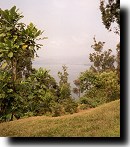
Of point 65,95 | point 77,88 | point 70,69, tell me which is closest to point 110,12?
point 70,69

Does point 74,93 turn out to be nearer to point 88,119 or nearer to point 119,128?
point 88,119

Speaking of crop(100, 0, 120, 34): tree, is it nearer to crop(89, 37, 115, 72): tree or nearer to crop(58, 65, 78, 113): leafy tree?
crop(89, 37, 115, 72): tree

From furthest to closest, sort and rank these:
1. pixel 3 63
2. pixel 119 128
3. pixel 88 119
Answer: pixel 3 63 < pixel 88 119 < pixel 119 128

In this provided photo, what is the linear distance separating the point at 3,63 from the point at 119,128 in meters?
2.56

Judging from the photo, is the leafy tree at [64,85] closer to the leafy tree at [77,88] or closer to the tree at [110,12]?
the leafy tree at [77,88]

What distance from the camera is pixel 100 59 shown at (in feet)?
22.2

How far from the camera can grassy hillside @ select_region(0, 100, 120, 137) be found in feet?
17.9

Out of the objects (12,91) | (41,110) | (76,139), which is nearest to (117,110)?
(76,139)

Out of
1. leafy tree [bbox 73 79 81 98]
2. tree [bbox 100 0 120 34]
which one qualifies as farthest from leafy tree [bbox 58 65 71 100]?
tree [bbox 100 0 120 34]

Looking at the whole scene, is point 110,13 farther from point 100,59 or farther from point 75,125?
point 75,125

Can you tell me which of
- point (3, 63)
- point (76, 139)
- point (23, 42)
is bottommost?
point (76, 139)

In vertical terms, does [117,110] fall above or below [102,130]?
above

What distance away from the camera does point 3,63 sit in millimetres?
6332

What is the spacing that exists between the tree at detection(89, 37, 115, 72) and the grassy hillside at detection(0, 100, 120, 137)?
917mm
